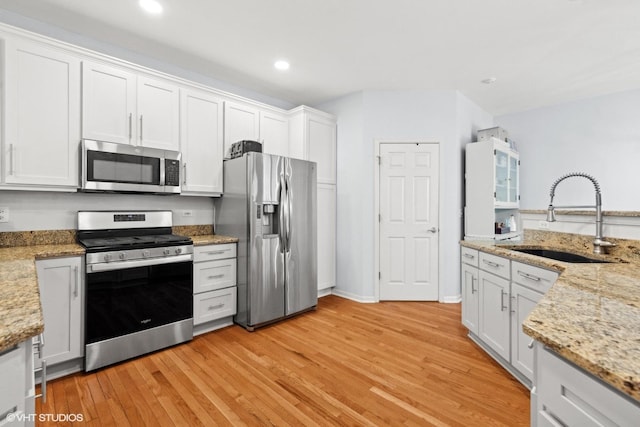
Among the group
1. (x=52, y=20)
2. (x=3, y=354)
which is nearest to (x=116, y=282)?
(x=3, y=354)

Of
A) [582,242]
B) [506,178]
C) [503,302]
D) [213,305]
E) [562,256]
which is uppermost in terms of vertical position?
[506,178]

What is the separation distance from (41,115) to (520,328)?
12.3ft

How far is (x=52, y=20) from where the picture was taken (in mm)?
2479

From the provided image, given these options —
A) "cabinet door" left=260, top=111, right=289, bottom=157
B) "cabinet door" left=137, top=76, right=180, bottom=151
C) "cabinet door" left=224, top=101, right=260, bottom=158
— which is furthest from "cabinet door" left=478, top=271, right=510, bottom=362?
"cabinet door" left=137, top=76, right=180, bottom=151

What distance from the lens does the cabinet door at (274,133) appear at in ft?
12.0

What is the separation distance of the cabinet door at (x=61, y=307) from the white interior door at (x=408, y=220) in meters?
3.13

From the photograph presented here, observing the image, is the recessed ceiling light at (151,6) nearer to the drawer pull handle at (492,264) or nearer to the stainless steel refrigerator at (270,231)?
the stainless steel refrigerator at (270,231)

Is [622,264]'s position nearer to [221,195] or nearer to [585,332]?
[585,332]

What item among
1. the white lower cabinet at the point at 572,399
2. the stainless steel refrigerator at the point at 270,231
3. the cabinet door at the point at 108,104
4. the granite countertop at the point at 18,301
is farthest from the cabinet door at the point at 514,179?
the granite countertop at the point at 18,301

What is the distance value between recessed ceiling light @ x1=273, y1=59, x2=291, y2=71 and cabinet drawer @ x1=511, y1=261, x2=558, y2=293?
2832 mm

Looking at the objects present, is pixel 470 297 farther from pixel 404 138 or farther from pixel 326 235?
pixel 404 138

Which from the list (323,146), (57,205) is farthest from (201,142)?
(323,146)

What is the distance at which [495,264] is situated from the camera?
2.31 metres

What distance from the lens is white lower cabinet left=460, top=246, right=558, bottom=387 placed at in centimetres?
193
